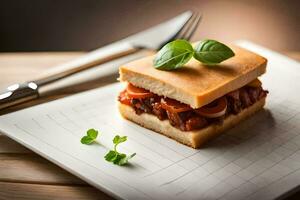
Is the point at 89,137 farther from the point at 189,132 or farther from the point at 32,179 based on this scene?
the point at 189,132

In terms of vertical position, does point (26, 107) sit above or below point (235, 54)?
below

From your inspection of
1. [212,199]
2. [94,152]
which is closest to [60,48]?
[94,152]

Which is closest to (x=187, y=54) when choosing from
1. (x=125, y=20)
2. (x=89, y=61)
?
(x=89, y=61)

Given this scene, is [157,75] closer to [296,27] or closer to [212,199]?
[212,199]

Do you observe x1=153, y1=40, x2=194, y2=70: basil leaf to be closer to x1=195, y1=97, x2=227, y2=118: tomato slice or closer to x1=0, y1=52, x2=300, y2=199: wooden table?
x1=195, y1=97, x2=227, y2=118: tomato slice

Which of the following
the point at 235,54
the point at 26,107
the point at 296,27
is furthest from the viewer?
the point at 296,27

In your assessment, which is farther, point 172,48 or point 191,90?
point 172,48

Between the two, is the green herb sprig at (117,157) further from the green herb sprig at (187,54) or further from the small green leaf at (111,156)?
the green herb sprig at (187,54)
